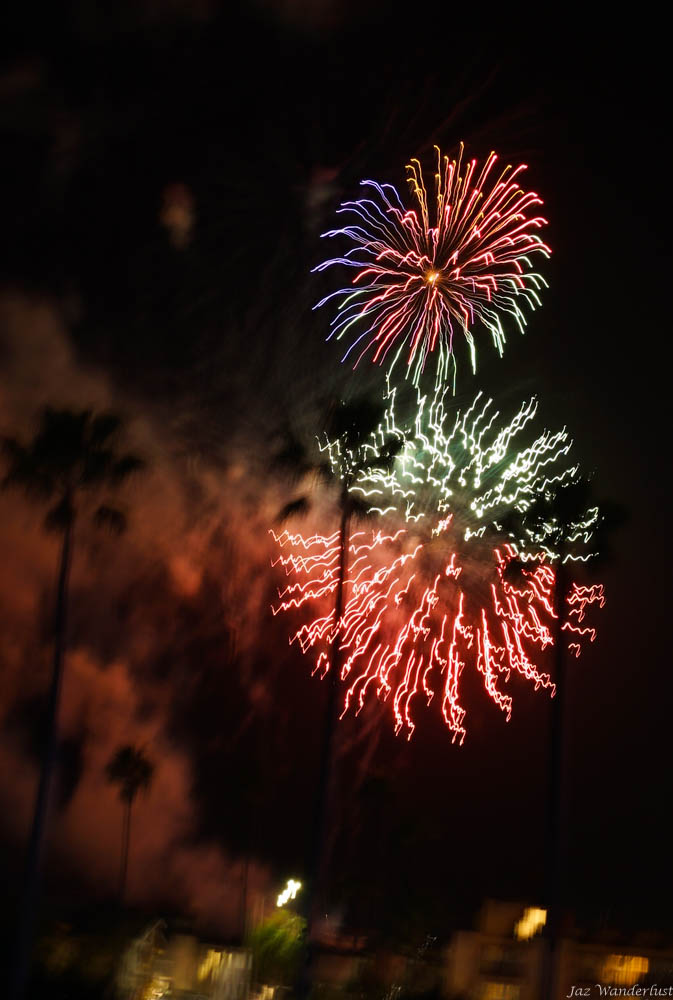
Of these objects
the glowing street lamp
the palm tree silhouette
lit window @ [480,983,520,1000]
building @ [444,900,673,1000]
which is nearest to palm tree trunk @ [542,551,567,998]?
the palm tree silhouette

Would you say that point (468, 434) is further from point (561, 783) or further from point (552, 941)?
point (552, 941)

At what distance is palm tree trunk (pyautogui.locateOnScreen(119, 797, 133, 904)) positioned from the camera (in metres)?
38.2

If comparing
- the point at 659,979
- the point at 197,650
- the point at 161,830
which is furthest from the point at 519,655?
the point at 161,830

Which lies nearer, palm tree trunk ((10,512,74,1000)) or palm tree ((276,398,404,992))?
palm tree trunk ((10,512,74,1000))

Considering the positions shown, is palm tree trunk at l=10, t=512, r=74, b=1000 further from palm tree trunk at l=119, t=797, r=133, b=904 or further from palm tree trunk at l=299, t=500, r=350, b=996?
palm tree trunk at l=119, t=797, r=133, b=904

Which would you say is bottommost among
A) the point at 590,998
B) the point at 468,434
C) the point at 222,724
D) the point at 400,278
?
the point at 590,998

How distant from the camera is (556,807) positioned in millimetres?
25578

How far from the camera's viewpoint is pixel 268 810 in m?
42.3

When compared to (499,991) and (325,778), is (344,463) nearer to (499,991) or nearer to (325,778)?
(325,778)

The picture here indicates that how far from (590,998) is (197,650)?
1553 centimetres

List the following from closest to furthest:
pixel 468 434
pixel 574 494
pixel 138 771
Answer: pixel 574 494
pixel 468 434
pixel 138 771

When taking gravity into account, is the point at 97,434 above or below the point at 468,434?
below

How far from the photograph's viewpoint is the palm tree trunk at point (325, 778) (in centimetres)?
2388

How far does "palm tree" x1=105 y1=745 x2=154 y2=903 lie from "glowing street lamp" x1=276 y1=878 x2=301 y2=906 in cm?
483
